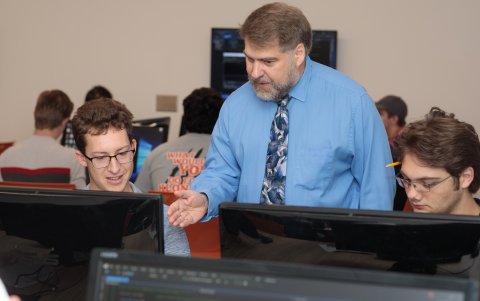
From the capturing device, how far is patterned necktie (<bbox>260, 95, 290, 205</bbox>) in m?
2.58

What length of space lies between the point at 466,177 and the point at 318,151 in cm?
56

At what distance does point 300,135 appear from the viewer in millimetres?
2598

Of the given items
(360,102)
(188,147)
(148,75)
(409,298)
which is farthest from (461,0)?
(409,298)

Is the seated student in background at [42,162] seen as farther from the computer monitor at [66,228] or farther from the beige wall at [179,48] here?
the computer monitor at [66,228]

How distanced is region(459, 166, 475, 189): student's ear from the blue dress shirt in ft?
1.40

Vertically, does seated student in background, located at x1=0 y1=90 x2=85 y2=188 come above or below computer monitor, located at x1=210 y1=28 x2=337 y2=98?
below

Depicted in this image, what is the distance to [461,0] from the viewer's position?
6180 mm

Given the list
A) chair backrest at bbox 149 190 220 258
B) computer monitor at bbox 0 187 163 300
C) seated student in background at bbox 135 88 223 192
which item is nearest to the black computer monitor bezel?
computer monitor at bbox 0 187 163 300

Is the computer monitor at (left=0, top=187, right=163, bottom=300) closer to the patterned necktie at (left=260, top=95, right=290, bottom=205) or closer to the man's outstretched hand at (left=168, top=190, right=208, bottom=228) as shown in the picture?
the man's outstretched hand at (left=168, top=190, right=208, bottom=228)

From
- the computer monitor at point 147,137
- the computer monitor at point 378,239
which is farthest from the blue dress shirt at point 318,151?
the computer monitor at point 147,137

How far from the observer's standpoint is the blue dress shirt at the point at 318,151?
2561 millimetres

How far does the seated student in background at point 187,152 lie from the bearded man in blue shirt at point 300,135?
4.42ft

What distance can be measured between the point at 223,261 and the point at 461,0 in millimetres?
5629

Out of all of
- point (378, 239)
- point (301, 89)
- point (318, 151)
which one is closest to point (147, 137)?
point (301, 89)
